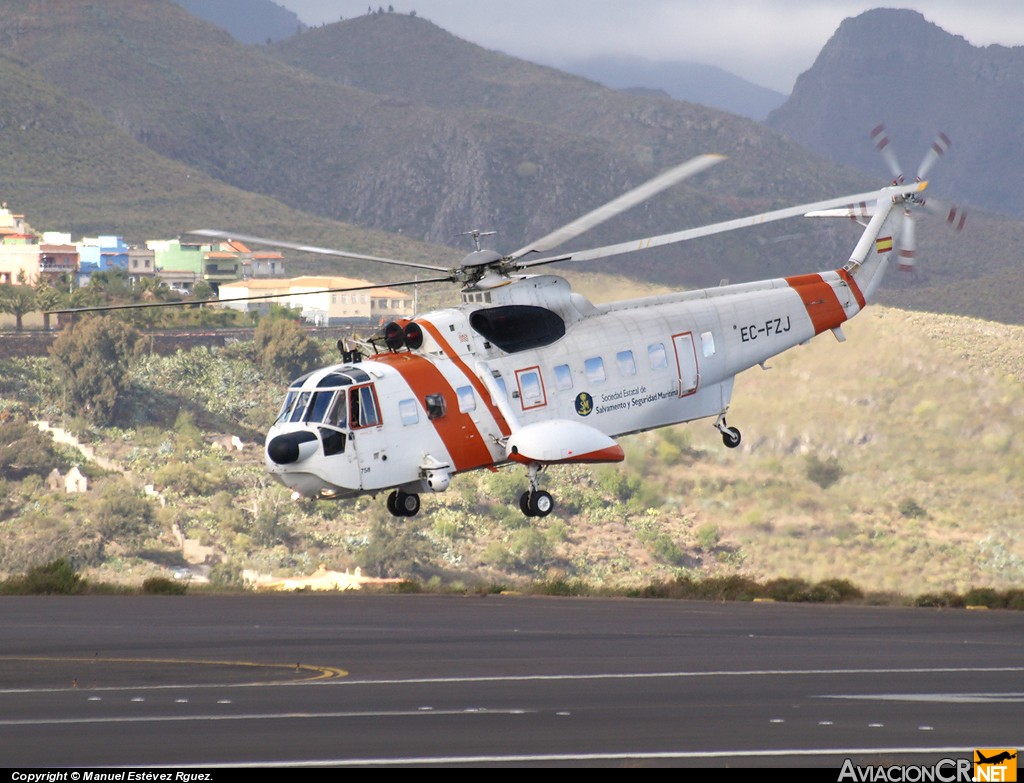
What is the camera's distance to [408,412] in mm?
28672

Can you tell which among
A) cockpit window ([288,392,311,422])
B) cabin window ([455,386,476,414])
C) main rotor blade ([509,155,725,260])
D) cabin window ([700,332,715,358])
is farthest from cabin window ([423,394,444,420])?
cabin window ([700,332,715,358])

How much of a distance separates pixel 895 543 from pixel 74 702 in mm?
61865

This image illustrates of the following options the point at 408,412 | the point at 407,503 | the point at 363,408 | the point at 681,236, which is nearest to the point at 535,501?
the point at 407,503

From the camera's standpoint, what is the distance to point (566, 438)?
28781mm

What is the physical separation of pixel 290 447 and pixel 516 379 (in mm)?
4681

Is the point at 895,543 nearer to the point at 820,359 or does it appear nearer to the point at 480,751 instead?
the point at 820,359

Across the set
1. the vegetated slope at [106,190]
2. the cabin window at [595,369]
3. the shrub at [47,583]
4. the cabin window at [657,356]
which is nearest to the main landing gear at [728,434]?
the cabin window at [657,356]

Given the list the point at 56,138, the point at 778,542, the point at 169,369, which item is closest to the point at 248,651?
the point at 778,542

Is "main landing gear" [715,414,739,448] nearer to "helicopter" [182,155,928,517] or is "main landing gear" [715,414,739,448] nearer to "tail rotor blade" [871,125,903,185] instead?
"helicopter" [182,155,928,517]

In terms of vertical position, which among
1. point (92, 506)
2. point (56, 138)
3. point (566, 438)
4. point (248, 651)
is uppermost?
point (56, 138)

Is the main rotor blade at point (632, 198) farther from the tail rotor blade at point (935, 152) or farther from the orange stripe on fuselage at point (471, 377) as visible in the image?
the tail rotor blade at point (935, 152)

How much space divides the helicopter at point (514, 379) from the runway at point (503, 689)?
352 cm

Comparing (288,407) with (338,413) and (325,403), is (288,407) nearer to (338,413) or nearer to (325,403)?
(325,403)

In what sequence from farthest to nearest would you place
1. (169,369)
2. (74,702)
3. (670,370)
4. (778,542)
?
(169,369), (778,542), (670,370), (74,702)
